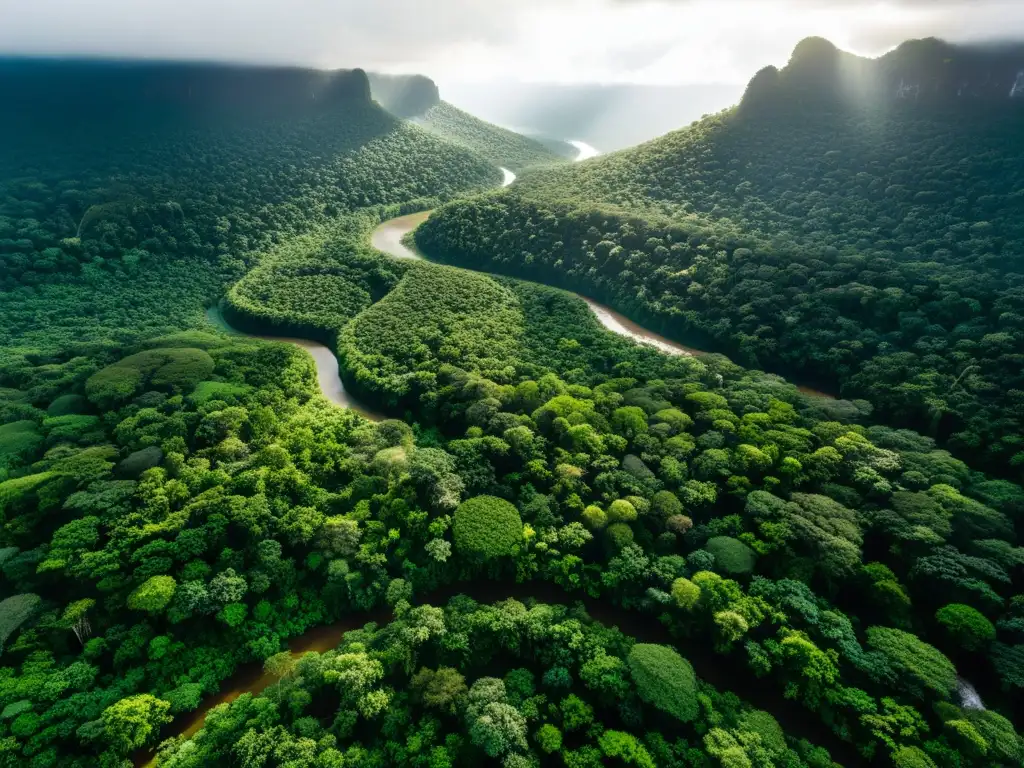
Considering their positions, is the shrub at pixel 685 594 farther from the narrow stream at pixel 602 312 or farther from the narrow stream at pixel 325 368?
the narrow stream at pixel 325 368

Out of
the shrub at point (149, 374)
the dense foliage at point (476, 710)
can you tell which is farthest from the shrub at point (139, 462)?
the dense foliage at point (476, 710)

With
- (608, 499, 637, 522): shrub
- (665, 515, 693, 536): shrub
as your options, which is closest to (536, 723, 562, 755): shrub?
(608, 499, 637, 522): shrub

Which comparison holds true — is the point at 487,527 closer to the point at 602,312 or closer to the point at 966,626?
the point at 966,626

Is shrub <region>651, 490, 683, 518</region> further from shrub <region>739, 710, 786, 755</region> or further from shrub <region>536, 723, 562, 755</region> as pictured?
shrub <region>536, 723, 562, 755</region>

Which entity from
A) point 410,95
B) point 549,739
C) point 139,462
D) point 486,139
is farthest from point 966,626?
point 410,95

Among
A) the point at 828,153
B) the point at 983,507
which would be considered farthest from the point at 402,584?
the point at 828,153

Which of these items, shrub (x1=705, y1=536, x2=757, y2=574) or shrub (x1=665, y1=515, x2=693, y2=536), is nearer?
shrub (x1=705, y1=536, x2=757, y2=574)
